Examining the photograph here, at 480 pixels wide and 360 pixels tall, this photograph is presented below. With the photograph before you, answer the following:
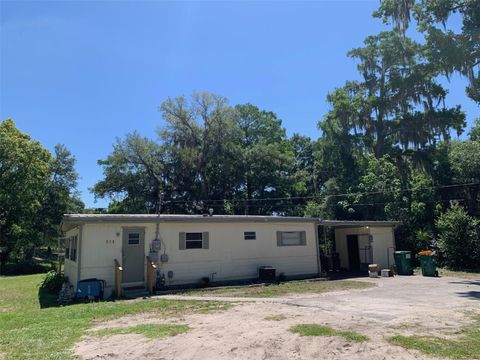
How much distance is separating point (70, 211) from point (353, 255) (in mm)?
25655

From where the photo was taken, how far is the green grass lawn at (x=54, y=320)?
6180 millimetres

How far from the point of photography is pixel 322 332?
263 inches

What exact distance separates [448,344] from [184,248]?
1005cm

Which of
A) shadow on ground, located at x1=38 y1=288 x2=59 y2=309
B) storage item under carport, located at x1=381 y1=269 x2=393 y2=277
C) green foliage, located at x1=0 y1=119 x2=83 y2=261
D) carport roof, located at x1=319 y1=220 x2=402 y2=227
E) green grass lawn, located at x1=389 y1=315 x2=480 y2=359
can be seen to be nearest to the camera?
green grass lawn, located at x1=389 y1=315 x2=480 y2=359

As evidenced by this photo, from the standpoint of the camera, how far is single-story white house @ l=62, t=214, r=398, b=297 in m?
12.9

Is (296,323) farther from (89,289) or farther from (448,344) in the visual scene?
(89,289)

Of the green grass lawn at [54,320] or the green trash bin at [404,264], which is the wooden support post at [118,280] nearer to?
the green grass lawn at [54,320]

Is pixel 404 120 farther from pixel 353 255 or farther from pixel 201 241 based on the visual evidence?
pixel 201 241

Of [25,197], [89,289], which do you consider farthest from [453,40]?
[25,197]

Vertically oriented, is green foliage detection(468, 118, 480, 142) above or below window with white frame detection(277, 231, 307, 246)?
above

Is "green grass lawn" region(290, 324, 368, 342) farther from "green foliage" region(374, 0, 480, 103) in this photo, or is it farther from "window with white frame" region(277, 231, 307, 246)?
"green foliage" region(374, 0, 480, 103)

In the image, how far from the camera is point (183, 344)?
628 cm

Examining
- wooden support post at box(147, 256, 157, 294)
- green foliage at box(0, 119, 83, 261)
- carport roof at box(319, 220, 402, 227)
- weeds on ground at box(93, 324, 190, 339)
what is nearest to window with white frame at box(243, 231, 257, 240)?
carport roof at box(319, 220, 402, 227)

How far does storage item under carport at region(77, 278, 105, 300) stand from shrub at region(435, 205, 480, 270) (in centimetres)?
1702
